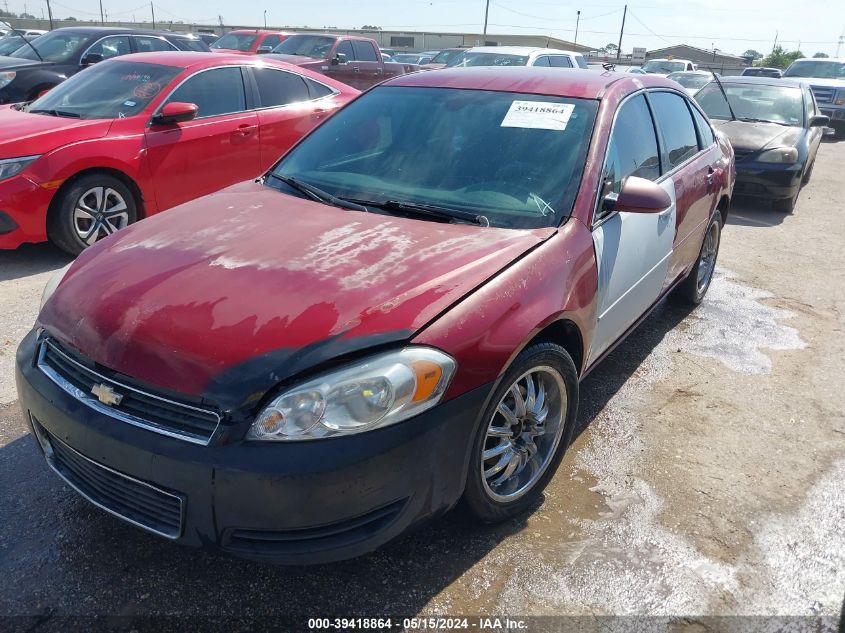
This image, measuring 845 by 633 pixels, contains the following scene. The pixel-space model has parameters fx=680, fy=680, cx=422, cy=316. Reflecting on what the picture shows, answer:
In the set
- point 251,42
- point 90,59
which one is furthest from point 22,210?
point 251,42

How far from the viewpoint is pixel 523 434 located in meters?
2.65

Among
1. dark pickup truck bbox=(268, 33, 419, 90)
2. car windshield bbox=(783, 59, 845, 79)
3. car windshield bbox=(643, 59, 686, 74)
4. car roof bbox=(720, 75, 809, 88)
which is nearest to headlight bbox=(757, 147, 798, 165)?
car roof bbox=(720, 75, 809, 88)

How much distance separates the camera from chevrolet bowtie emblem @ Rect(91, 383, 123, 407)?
2102 mm

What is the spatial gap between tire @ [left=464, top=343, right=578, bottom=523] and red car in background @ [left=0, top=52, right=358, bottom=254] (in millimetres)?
3639

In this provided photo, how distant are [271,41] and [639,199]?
47.4 feet

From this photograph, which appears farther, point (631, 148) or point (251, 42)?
point (251, 42)

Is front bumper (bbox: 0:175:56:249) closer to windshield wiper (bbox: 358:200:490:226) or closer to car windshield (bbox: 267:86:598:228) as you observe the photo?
car windshield (bbox: 267:86:598:228)

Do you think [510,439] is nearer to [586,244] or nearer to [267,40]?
[586,244]

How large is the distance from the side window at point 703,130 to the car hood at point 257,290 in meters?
2.47

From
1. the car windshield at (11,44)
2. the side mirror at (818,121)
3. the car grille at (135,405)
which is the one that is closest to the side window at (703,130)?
the car grille at (135,405)

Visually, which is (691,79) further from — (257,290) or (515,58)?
(257,290)

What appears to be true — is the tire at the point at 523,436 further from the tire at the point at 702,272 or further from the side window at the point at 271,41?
the side window at the point at 271,41

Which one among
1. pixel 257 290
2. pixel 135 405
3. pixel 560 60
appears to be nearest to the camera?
pixel 135 405

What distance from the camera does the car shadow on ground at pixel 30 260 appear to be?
17.0ft
